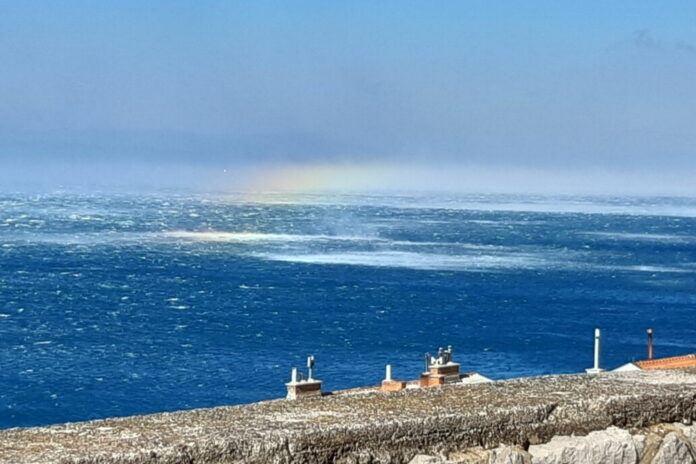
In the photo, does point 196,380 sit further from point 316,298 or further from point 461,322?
point 316,298

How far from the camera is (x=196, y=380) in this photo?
6209 cm

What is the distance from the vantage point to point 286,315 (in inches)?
3433

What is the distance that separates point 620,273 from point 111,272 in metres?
47.7

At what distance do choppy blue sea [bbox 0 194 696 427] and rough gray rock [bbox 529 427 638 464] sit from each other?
5080cm

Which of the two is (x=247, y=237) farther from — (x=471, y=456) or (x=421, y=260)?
(x=471, y=456)

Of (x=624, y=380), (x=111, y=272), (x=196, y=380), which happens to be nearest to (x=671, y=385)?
(x=624, y=380)

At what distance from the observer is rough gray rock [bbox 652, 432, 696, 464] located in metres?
4.55

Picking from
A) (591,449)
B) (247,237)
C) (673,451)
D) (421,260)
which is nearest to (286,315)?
(421,260)

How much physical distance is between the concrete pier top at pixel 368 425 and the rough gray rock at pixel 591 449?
0.04 metres

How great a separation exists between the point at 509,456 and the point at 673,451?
67 cm

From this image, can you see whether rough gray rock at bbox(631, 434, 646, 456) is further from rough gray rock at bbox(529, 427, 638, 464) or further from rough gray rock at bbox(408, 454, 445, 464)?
rough gray rock at bbox(408, 454, 445, 464)

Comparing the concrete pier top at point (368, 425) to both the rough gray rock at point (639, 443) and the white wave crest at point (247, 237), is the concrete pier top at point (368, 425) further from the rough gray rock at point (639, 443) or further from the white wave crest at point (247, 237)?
the white wave crest at point (247, 237)

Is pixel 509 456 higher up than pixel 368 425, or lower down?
lower down

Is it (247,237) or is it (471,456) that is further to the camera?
(247,237)
